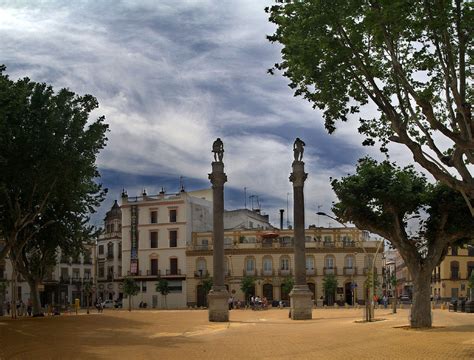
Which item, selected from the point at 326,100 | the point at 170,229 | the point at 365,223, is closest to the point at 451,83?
the point at 326,100

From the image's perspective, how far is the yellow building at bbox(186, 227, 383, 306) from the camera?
89312 millimetres

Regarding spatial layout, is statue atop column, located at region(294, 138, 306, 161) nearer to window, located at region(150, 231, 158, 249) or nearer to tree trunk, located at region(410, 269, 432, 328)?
tree trunk, located at region(410, 269, 432, 328)

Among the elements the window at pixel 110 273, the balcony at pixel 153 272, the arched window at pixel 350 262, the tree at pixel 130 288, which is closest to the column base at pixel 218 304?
the tree at pixel 130 288

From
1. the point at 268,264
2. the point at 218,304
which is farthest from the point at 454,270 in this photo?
the point at 218,304

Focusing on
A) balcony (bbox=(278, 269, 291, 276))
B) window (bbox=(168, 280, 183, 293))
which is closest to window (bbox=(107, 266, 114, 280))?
window (bbox=(168, 280, 183, 293))

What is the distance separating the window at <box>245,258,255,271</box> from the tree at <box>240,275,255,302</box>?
1755 mm

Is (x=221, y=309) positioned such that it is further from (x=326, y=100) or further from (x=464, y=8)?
(x=464, y=8)

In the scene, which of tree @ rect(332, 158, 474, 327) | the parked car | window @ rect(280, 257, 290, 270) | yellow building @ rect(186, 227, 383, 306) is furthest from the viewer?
the parked car

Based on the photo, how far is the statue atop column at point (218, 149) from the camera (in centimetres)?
4331

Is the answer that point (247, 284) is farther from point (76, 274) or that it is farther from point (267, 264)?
point (76, 274)

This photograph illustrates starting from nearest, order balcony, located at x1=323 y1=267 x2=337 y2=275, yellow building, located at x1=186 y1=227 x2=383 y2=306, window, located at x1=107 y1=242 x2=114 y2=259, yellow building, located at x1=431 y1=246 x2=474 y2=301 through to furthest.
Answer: yellow building, located at x1=186 y1=227 x2=383 y2=306 < balcony, located at x1=323 y1=267 x2=337 y2=275 < yellow building, located at x1=431 y1=246 x2=474 y2=301 < window, located at x1=107 y1=242 x2=114 y2=259

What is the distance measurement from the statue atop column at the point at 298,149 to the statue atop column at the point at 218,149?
4.79 metres

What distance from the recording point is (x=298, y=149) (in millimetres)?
44719

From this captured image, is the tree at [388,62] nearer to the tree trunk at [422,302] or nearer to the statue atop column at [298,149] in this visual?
the tree trunk at [422,302]
